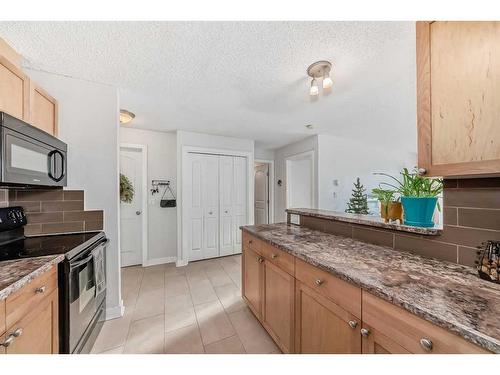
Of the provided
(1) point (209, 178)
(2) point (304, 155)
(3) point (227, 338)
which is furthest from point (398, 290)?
(2) point (304, 155)

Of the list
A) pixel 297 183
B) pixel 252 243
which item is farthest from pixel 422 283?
pixel 297 183

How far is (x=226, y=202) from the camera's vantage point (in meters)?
3.81

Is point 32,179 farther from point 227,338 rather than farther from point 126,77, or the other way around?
point 227,338

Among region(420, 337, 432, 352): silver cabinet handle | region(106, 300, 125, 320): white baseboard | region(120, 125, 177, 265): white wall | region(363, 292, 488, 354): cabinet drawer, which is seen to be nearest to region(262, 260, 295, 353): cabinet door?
region(363, 292, 488, 354): cabinet drawer

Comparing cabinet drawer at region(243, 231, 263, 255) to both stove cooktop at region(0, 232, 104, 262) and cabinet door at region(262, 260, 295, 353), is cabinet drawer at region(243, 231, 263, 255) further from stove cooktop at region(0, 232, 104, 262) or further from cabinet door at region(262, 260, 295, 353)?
stove cooktop at region(0, 232, 104, 262)

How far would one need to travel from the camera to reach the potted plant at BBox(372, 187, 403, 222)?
1.39 m

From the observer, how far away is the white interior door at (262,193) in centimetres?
512

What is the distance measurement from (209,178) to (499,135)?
3.37 metres

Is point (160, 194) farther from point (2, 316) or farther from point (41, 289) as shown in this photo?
point (2, 316)

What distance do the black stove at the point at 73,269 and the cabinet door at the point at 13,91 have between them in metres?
0.75

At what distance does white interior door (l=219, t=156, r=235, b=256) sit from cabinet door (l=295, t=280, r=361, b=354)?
8.76 ft

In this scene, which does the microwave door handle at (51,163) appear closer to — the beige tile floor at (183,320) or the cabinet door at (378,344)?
the beige tile floor at (183,320)

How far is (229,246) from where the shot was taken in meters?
3.84

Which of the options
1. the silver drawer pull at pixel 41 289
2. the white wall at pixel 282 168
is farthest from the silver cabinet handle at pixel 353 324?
the white wall at pixel 282 168
